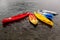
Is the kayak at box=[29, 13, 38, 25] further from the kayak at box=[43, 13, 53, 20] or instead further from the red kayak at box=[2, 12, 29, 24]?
the kayak at box=[43, 13, 53, 20]

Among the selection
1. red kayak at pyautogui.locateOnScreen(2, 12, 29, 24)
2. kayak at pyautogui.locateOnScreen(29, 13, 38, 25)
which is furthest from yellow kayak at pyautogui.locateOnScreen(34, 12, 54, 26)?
red kayak at pyautogui.locateOnScreen(2, 12, 29, 24)

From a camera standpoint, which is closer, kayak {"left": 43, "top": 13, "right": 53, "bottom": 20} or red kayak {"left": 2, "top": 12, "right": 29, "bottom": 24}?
red kayak {"left": 2, "top": 12, "right": 29, "bottom": 24}

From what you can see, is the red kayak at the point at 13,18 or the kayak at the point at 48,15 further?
the kayak at the point at 48,15

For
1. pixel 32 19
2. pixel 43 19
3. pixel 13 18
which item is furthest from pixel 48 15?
pixel 13 18

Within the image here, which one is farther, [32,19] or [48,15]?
[48,15]

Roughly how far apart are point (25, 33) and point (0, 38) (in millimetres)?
901

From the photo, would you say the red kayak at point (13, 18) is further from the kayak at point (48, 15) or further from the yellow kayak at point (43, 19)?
the kayak at point (48, 15)

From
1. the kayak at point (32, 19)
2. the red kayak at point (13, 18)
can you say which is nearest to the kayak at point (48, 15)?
the kayak at point (32, 19)

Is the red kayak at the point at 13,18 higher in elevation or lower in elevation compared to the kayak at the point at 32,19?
higher

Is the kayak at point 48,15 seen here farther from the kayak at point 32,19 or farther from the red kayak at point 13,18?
the red kayak at point 13,18

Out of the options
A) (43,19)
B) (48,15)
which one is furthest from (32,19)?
(48,15)

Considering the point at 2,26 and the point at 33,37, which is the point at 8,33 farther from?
the point at 33,37

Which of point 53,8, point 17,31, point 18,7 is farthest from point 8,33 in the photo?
point 53,8

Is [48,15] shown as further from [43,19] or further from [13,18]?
[13,18]
